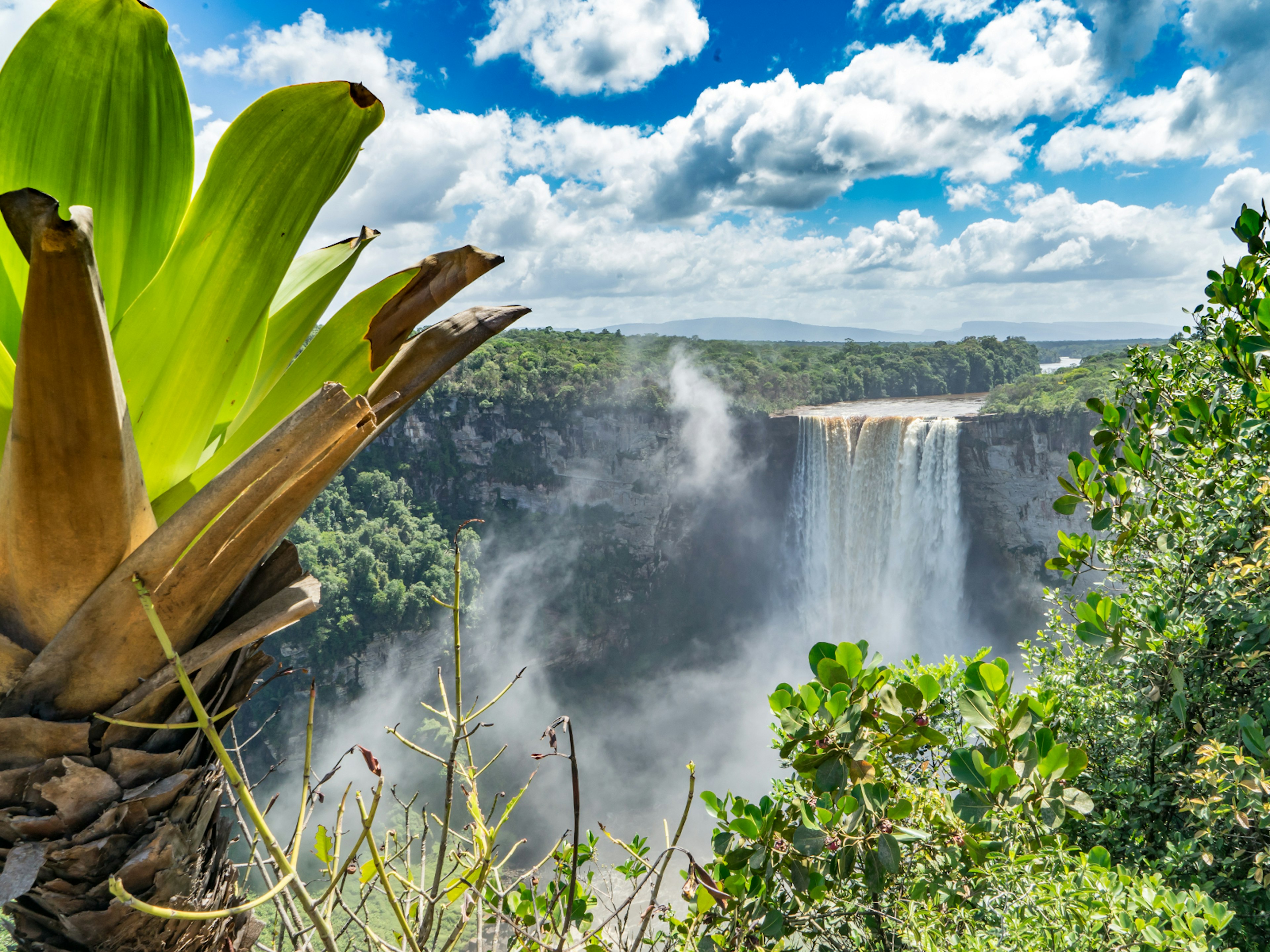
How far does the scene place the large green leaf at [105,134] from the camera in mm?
668

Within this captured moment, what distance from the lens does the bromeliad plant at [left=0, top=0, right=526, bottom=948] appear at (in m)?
0.53

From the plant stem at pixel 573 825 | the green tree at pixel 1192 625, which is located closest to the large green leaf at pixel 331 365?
the plant stem at pixel 573 825

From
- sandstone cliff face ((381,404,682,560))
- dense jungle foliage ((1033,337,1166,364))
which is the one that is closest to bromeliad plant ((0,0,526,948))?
sandstone cliff face ((381,404,682,560))

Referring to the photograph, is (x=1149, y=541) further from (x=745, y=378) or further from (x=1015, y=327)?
(x=1015, y=327)

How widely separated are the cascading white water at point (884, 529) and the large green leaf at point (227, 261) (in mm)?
22449

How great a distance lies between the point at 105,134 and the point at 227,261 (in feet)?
0.56

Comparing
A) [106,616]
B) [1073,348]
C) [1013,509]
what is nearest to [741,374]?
[1013,509]

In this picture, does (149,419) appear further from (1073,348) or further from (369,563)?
(1073,348)

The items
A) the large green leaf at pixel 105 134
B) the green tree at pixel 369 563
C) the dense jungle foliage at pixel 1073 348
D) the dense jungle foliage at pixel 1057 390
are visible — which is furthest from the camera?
the dense jungle foliage at pixel 1073 348

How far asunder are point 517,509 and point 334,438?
36060 millimetres

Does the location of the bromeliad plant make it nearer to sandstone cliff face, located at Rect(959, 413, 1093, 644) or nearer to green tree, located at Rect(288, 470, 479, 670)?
sandstone cliff face, located at Rect(959, 413, 1093, 644)

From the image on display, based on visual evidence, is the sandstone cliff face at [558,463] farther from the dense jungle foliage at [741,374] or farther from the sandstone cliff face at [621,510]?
the dense jungle foliage at [741,374]

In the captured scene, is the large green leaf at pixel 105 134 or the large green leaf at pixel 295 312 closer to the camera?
the large green leaf at pixel 105 134

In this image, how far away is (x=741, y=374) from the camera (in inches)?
1282
